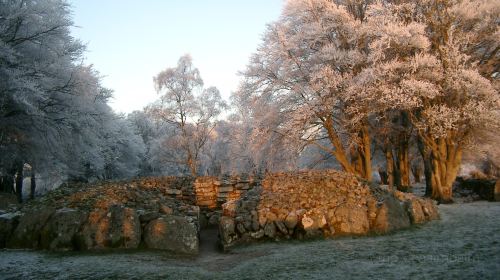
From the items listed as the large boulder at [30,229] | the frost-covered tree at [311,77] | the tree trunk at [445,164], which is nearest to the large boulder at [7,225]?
the large boulder at [30,229]

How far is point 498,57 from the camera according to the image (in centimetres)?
1733

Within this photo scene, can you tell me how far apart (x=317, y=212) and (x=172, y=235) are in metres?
3.71

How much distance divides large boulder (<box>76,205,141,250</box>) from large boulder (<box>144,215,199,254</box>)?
1.03 ft

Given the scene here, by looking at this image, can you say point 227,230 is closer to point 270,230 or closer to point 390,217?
point 270,230

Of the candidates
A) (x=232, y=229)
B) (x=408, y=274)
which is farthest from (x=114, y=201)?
(x=408, y=274)

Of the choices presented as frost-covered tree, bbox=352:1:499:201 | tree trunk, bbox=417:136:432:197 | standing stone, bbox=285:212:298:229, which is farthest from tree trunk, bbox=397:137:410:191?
standing stone, bbox=285:212:298:229

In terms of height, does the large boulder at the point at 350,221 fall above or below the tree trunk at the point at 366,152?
below

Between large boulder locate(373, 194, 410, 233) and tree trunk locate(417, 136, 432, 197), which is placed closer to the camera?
large boulder locate(373, 194, 410, 233)

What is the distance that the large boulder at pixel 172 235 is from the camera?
27.2ft

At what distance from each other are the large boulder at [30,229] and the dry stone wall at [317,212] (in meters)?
4.34

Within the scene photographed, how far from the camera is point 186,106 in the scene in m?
27.6

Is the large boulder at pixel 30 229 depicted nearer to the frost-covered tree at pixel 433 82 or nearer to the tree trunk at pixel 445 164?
the frost-covered tree at pixel 433 82

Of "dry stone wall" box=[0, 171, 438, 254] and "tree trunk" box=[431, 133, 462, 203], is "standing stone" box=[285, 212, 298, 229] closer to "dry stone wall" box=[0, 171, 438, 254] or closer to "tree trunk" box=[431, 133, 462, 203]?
"dry stone wall" box=[0, 171, 438, 254]

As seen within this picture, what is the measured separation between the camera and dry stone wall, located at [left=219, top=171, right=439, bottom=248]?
9188mm
